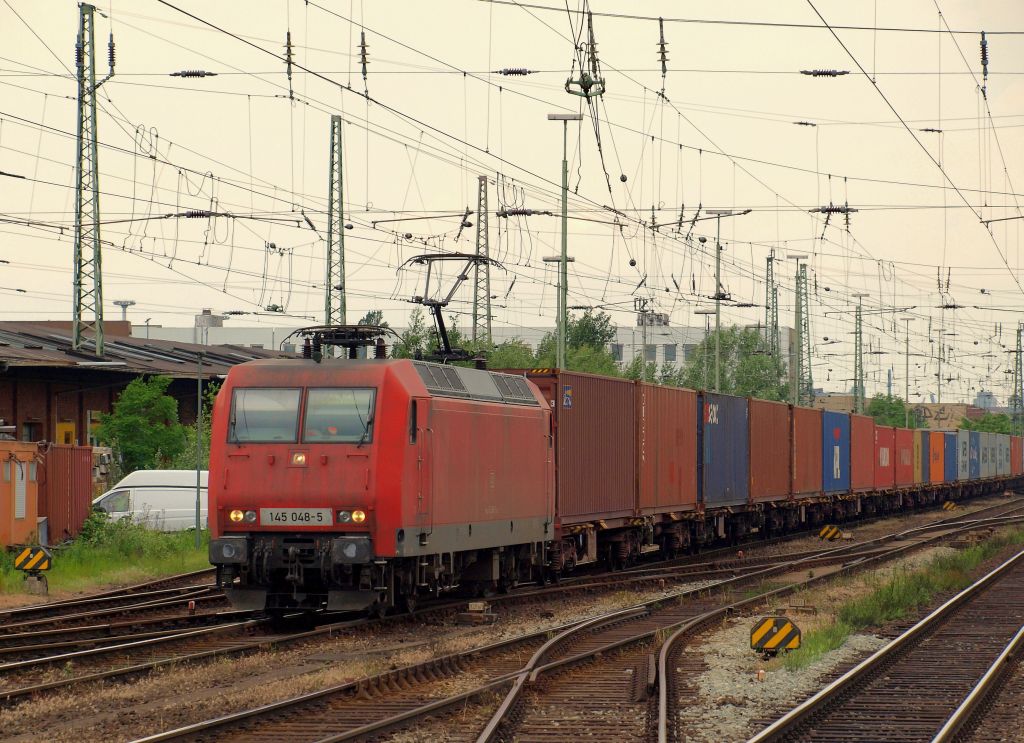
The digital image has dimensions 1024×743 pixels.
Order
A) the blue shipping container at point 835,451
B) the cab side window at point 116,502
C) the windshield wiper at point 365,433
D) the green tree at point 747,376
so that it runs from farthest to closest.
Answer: the green tree at point 747,376
the blue shipping container at point 835,451
the cab side window at point 116,502
the windshield wiper at point 365,433

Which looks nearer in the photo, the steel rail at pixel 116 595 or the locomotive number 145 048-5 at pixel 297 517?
the locomotive number 145 048-5 at pixel 297 517

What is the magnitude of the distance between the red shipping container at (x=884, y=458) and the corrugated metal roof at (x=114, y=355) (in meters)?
23.1

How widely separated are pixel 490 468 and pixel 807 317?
145 feet

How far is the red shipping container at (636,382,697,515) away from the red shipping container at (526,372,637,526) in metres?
0.61

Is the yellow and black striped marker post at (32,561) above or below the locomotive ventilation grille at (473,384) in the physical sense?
below

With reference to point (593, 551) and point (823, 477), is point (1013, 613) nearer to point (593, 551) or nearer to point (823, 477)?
point (593, 551)

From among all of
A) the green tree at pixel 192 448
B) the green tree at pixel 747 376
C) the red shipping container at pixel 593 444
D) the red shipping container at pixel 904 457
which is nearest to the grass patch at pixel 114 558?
the green tree at pixel 192 448

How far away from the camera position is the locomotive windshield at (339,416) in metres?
17.1

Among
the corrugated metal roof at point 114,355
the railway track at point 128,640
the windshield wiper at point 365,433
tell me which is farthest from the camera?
the corrugated metal roof at point 114,355

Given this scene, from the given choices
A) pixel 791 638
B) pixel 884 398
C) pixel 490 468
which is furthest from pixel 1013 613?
pixel 884 398

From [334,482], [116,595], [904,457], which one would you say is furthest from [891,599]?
[904,457]

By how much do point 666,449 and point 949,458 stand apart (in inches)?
1543

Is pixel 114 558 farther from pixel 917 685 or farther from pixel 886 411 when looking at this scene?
pixel 886 411

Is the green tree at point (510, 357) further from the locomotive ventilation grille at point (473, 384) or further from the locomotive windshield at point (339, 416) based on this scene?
the locomotive windshield at point (339, 416)
